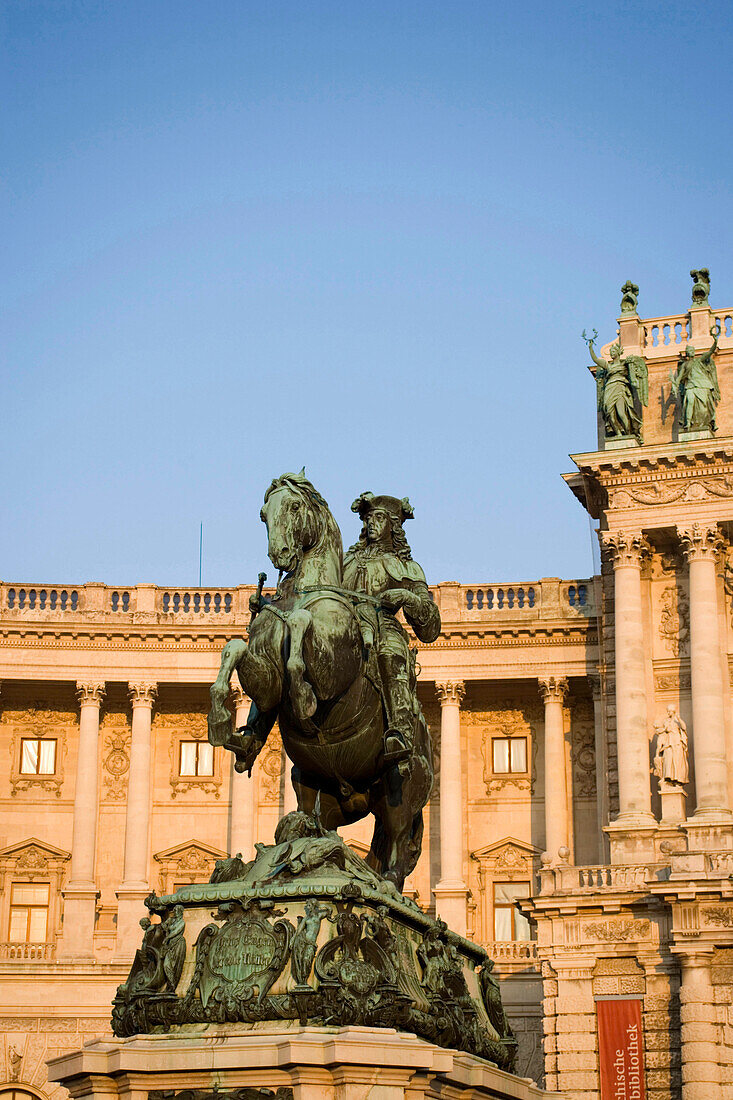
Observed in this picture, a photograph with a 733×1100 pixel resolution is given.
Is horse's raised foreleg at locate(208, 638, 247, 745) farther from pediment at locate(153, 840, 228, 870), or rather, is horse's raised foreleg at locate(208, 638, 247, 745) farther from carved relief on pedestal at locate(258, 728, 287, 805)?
pediment at locate(153, 840, 228, 870)

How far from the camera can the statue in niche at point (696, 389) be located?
48.1m

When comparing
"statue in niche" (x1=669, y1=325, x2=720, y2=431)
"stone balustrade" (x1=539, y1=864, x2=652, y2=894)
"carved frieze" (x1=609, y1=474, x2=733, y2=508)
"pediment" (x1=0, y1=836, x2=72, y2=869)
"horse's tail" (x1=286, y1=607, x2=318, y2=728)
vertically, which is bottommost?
"horse's tail" (x1=286, y1=607, x2=318, y2=728)

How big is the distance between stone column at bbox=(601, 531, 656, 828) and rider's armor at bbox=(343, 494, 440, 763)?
103 ft

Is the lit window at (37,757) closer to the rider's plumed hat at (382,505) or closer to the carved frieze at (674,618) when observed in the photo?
the carved frieze at (674,618)

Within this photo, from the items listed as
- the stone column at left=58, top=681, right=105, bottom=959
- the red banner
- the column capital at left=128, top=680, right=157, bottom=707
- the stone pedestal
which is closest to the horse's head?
the red banner

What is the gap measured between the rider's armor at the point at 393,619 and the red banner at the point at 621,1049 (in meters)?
26.6

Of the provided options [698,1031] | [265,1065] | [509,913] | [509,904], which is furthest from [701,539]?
[265,1065]

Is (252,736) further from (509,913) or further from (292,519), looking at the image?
(509,913)

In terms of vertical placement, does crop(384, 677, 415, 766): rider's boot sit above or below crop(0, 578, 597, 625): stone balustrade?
below

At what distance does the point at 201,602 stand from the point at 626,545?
1374 cm

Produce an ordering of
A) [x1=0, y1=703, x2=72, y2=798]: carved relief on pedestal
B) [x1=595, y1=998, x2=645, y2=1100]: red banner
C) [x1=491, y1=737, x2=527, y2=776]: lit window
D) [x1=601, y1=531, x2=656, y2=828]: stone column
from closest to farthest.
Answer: [x1=595, y1=998, x2=645, y2=1100]: red banner < [x1=601, y1=531, x2=656, y2=828]: stone column < [x1=491, y1=737, x2=527, y2=776]: lit window < [x1=0, y1=703, x2=72, y2=798]: carved relief on pedestal

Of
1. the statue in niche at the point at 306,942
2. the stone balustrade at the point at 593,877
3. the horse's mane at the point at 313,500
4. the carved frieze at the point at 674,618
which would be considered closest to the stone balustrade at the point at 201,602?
the carved frieze at the point at 674,618

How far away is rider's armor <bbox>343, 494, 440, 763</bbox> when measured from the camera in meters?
13.0

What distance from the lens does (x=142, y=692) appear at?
5334 cm
